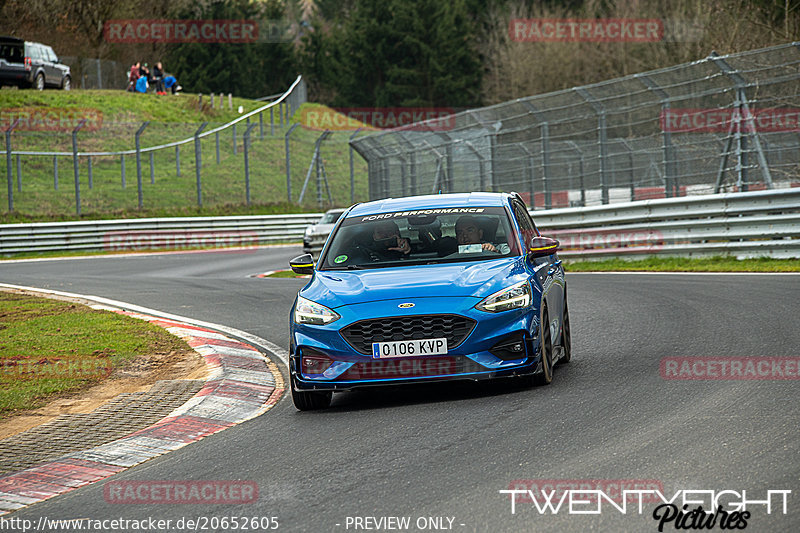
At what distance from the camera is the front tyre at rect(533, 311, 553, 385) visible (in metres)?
7.93

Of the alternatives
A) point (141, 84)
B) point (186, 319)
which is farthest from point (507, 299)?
point (141, 84)

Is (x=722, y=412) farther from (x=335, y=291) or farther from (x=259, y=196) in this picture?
(x=259, y=196)

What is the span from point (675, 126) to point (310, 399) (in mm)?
14014

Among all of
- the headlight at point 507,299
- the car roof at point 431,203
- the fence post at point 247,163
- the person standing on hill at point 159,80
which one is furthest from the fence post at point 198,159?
the headlight at point 507,299

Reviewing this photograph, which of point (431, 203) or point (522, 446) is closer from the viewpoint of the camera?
point (522, 446)

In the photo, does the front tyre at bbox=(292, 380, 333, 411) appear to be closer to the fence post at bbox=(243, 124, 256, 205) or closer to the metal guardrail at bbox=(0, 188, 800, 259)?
the metal guardrail at bbox=(0, 188, 800, 259)

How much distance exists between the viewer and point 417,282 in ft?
25.9

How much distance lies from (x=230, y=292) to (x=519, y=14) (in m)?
67.1

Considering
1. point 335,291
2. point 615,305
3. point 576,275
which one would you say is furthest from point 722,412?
point 576,275

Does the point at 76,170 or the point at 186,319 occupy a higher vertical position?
the point at 76,170

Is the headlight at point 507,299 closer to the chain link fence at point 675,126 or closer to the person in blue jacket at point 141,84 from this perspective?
the chain link fence at point 675,126

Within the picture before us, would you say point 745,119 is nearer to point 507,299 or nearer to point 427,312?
point 507,299

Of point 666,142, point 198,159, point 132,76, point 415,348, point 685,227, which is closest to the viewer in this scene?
point 415,348

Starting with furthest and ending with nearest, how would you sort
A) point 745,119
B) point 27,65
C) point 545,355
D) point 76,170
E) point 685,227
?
point 27,65 < point 76,170 < point 685,227 < point 745,119 < point 545,355
